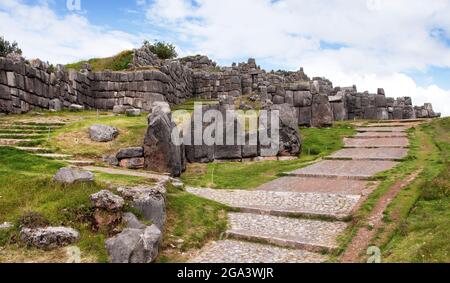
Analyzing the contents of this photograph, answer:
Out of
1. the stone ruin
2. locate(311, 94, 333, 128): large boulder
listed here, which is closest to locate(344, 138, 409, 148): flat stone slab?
locate(311, 94, 333, 128): large boulder

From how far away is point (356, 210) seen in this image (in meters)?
12.6

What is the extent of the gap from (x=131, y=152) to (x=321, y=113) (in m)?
16.2

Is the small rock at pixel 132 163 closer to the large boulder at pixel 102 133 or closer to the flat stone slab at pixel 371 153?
the large boulder at pixel 102 133

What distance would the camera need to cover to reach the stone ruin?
23797mm

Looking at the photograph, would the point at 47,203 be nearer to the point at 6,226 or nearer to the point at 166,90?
the point at 6,226

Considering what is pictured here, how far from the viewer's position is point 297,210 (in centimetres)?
1319

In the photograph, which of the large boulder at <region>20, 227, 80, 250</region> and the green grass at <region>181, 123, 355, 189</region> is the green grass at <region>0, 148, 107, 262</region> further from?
the green grass at <region>181, 123, 355, 189</region>

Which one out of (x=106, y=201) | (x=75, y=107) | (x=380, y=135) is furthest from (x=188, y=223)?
(x=380, y=135)

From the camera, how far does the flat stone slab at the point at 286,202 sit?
13.0m

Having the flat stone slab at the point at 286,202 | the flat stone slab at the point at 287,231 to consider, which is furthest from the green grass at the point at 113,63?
the flat stone slab at the point at 287,231
